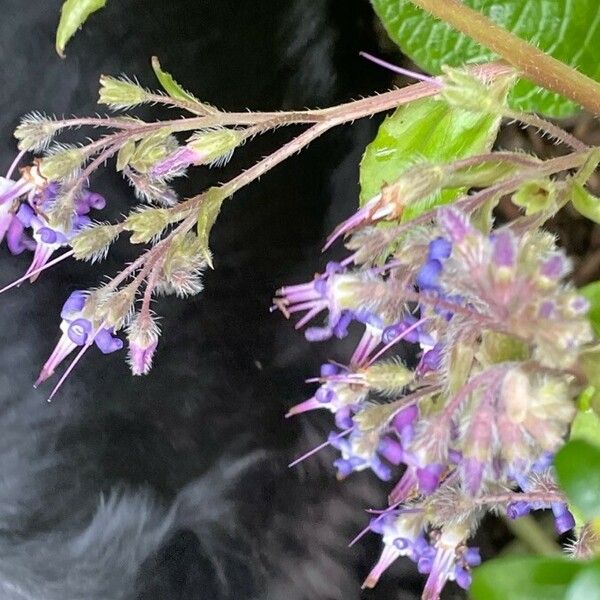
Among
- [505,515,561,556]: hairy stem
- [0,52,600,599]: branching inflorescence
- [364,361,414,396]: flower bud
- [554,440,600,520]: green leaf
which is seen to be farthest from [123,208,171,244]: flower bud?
[505,515,561,556]: hairy stem

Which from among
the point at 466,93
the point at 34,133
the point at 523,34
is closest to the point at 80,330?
the point at 34,133

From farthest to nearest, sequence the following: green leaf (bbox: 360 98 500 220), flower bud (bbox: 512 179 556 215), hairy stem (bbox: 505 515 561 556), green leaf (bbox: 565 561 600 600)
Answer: hairy stem (bbox: 505 515 561 556) → green leaf (bbox: 360 98 500 220) → flower bud (bbox: 512 179 556 215) → green leaf (bbox: 565 561 600 600)

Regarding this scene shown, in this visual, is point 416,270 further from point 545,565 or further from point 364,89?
point 364,89

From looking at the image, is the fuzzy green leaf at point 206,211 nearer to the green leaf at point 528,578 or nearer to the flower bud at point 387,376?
the flower bud at point 387,376

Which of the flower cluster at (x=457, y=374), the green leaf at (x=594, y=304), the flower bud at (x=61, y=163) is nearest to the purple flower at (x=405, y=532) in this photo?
the flower cluster at (x=457, y=374)

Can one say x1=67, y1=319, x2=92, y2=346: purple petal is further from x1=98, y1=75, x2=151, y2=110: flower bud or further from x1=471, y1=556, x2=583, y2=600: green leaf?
x1=471, y1=556, x2=583, y2=600: green leaf

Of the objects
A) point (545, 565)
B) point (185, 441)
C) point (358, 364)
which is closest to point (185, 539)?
point (185, 441)

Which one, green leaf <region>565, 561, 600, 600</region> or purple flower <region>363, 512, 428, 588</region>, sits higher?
green leaf <region>565, 561, 600, 600</region>
